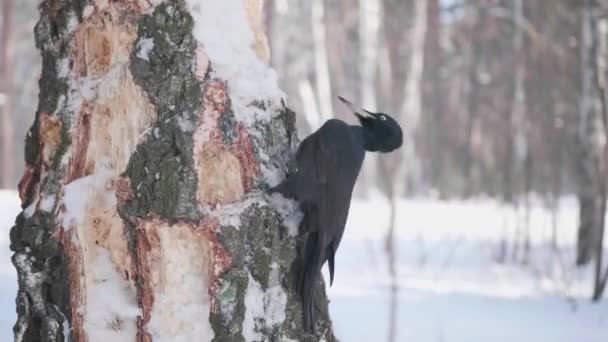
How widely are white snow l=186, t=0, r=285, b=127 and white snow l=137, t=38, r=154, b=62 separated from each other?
0.15m

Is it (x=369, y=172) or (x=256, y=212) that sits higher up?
(x=369, y=172)

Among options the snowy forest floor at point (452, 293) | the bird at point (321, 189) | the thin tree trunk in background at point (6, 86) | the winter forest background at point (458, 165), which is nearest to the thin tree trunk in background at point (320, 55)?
the winter forest background at point (458, 165)

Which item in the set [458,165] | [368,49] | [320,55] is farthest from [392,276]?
[458,165]

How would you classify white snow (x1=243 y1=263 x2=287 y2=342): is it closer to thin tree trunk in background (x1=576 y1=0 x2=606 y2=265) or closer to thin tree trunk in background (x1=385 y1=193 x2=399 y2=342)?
thin tree trunk in background (x1=385 y1=193 x2=399 y2=342)

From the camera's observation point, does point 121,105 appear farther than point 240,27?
No

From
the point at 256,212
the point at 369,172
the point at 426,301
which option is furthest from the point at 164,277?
the point at 369,172

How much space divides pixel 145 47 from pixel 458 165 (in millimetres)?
26715

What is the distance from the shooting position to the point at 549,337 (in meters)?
4.67

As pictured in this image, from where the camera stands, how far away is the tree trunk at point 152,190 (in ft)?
7.43

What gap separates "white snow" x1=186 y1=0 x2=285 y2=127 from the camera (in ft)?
7.97

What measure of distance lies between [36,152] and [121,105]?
44 cm

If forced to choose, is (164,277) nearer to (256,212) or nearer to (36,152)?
(256,212)

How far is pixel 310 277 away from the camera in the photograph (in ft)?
8.27

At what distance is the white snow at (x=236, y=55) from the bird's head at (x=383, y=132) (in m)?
0.49
